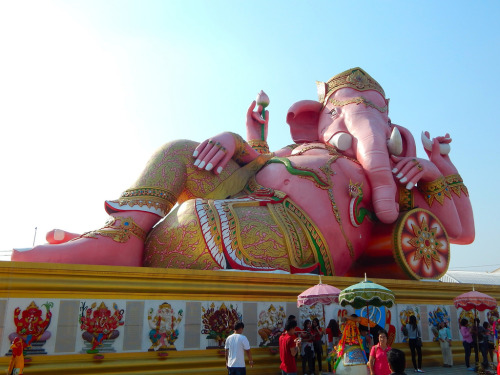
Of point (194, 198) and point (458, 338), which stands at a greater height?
point (194, 198)

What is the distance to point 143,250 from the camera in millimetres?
7980

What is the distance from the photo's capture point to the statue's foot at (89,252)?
689 cm

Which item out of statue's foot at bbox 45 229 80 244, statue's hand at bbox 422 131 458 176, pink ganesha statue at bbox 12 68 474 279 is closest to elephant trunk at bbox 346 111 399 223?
pink ganesha statue at bbox 12 68 474 279

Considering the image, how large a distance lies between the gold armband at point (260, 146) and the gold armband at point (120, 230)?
3853mm

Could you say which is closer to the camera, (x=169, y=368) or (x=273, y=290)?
(x=169, y=368)

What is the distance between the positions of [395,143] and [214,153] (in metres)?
3.63

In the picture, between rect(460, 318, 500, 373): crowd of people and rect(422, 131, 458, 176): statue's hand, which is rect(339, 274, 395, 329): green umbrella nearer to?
rect(460, 318, 500, 373): crowd of people

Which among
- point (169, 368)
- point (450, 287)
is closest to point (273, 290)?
point (169, 368)

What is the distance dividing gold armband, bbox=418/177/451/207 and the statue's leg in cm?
405

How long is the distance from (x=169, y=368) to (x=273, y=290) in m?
1.89

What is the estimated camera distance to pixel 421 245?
375 inches

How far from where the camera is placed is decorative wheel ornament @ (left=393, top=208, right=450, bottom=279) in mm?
9320

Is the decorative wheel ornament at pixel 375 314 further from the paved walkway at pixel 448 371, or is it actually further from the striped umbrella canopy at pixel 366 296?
the striped umbrella canopy at pixel 366 296

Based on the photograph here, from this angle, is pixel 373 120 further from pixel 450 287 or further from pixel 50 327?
pixel 50 327
